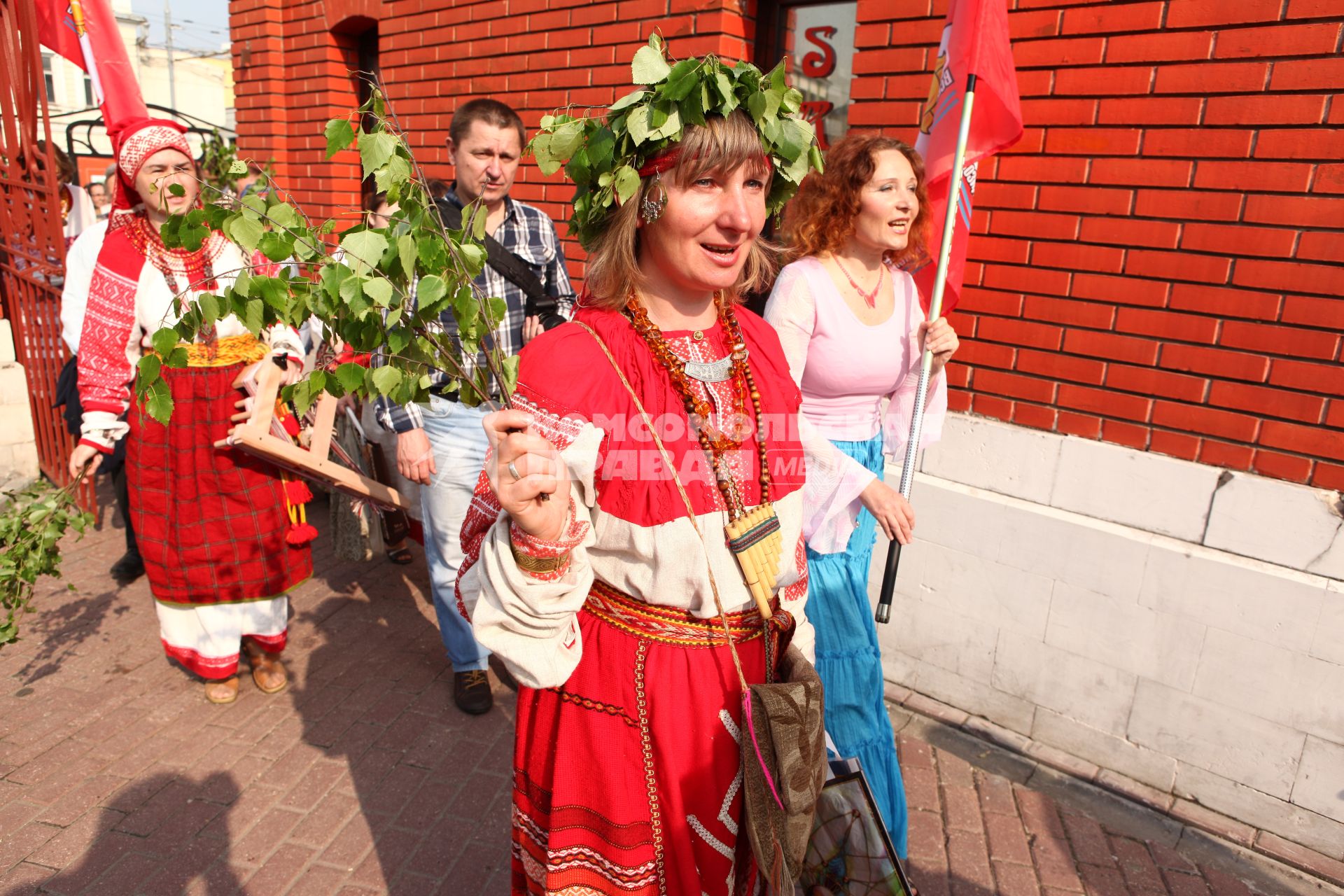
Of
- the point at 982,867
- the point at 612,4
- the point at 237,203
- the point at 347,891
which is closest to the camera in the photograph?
the point at 237,203

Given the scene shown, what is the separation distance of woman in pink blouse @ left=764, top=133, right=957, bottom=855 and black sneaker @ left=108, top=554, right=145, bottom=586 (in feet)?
14.4

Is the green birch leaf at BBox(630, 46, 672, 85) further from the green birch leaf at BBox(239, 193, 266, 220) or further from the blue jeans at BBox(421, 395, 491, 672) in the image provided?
the blue jeans at BBox(421, 395, 491, 672)

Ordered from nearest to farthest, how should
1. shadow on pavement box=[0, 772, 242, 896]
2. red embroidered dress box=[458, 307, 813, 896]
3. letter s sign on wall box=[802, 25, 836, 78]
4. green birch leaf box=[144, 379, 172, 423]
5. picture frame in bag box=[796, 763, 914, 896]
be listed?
green birch leaf box=[144, 379, 172, 423], red embroidered dress box=[458, 307, 813, 896], picture frame in bag box=[796, 763, 914, 896], shadow on pavement box=[0, 772, 242, 896], letter s sign on wall box=[802, 25, 836, 78]

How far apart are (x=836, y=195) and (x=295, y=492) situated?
2.79 m

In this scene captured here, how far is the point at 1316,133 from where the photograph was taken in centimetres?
288

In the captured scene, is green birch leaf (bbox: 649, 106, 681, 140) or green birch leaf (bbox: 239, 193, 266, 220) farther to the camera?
green birch leaf (bbox: 649, 106, 681, 140)

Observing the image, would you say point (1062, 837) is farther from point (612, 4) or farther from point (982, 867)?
point (612, 4)

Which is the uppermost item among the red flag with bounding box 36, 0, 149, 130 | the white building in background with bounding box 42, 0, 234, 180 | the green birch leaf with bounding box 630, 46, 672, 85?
the white building in background with bounding box 42, 0, 234, 180

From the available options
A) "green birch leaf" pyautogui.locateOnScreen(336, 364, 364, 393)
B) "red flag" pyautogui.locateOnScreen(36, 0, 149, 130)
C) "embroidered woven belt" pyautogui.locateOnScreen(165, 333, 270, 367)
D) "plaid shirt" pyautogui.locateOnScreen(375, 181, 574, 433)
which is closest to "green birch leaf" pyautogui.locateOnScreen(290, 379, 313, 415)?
"green birch leaf" pyautogui.locateOnScreen(336, 364, 364, 393)

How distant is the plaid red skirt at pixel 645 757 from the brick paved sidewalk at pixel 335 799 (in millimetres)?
1349

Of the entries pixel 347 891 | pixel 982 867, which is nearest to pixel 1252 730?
pixel 982 867

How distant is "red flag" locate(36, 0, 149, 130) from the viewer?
13.7 feet

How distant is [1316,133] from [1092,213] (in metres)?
0.74

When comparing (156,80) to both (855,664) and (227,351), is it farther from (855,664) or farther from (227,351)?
(855,664)
